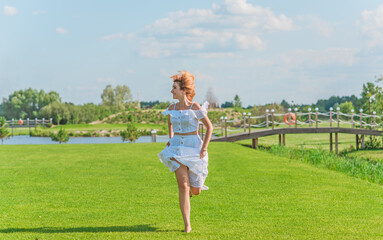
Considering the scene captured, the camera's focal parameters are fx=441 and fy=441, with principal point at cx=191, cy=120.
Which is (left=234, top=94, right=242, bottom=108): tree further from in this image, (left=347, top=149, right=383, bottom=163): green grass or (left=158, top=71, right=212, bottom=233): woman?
Answer: (left=158, top=71, right=212, bottom=233): woman

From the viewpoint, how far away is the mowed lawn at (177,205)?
219 inches

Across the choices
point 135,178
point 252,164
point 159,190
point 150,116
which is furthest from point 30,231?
point 150,116

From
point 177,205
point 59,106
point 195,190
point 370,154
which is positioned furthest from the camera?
point 59,106

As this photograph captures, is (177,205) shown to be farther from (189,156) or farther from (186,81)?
(186,81)

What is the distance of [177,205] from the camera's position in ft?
23.5

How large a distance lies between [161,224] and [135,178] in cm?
444

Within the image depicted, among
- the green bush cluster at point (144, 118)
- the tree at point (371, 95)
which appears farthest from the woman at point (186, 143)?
the green bush cluster at point (144, 118)

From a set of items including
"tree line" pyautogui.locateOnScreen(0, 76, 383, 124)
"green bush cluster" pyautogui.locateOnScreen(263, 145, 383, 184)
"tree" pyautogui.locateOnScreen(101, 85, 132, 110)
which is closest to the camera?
"green bush cluster" pyautogui.locateOnScreen(263, 145, 383, 184)

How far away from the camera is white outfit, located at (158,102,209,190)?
521 centimetres

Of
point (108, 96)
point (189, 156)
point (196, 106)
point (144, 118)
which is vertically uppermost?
point (108, 96)

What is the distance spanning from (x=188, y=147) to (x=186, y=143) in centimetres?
5

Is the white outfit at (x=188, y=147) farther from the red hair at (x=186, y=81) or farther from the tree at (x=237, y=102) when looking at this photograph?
the tree at (x=237, y=102)

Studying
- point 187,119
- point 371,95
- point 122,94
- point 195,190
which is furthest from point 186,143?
point 122,94

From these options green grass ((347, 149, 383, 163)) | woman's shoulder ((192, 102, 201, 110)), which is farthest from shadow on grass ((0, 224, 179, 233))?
green grass ((347, 149, 383, 163))
